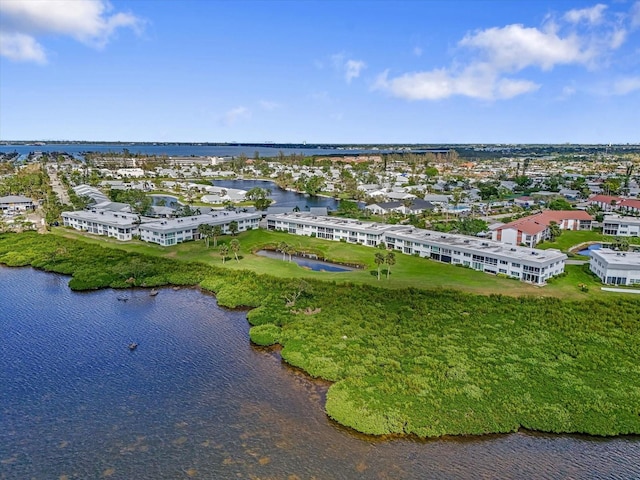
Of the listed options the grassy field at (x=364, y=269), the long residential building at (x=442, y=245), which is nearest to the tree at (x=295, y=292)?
the grassy field at (x=364, y=269)

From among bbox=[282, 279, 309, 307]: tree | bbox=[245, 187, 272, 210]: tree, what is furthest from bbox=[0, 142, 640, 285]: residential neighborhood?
bbox=[282, 279, 309, 307]: tree

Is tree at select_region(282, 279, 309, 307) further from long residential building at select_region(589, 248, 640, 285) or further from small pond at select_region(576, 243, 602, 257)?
small pond at select_region(576, 243, 602, 257)

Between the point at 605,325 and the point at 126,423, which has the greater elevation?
the point at 605,325

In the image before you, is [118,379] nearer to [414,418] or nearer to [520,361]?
[414,418]

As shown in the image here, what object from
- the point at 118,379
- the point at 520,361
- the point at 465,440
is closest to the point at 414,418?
the point at 465,440

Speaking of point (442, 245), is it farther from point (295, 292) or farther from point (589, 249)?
point (589, 249)

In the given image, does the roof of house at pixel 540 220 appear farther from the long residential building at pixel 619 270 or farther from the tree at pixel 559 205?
the long residential building at pixel 619 270
